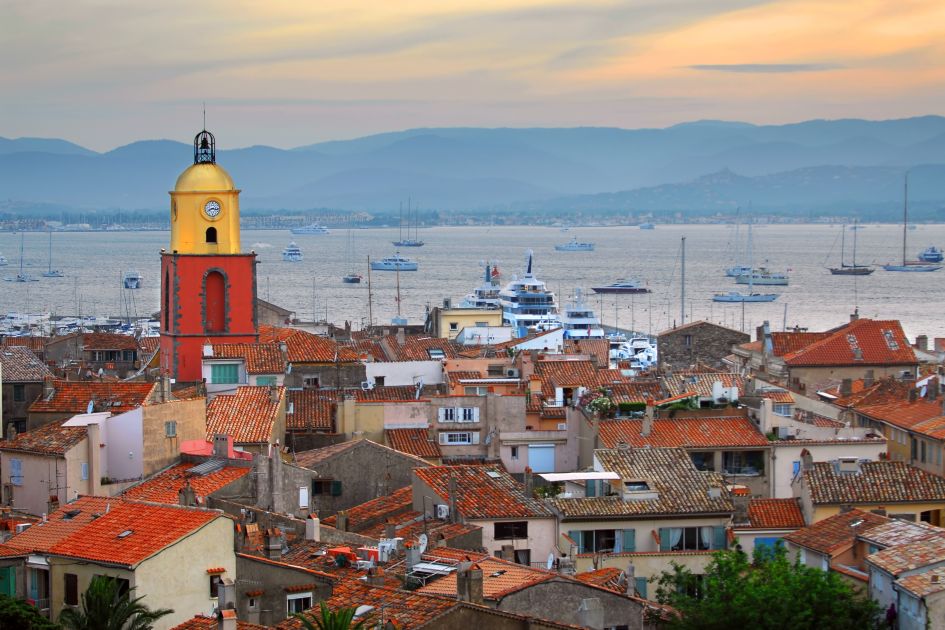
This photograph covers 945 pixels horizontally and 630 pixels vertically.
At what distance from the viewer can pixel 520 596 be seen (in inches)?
822

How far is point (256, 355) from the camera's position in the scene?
146 feet

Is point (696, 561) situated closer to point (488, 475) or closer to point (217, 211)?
point (488, 475)

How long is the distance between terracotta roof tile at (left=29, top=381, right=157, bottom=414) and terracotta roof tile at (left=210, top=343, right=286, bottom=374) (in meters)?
6.64

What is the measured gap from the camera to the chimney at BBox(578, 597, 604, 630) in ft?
68.8

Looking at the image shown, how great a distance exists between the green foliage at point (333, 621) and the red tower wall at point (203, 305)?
Answer: 27814 mm

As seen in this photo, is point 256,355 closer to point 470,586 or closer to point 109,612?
point 109,612

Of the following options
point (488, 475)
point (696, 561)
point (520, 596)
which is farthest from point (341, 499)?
point (520, 596)

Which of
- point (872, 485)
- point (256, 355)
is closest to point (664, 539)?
point (872, 485)

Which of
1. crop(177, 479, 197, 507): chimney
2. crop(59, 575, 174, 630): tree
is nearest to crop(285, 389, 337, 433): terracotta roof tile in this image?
crop(177, 479, 197, 507): chimney

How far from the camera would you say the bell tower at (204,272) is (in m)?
46.9

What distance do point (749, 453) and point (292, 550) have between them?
13.9m

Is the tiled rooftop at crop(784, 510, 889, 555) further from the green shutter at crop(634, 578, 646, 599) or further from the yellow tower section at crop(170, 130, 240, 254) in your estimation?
the yellow tower section at crop(170, 130, 240, 254)

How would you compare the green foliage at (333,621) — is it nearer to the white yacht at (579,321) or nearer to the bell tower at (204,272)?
the bell tower at (204,272)

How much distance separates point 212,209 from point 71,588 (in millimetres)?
25917
